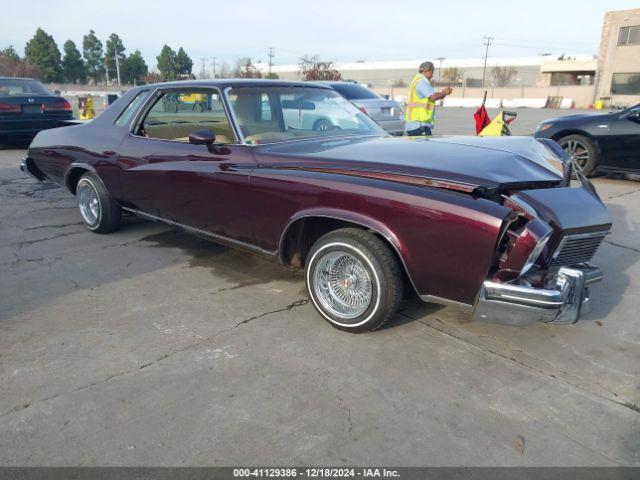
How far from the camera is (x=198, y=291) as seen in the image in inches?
149

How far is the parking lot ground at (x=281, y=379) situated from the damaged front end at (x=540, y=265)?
40 centimetres

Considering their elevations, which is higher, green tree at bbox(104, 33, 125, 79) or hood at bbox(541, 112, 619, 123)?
green tree at bbox(104, 33, 125, 79)

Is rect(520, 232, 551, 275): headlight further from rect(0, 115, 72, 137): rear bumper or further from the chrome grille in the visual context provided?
rect(0, 115, 72, 137): rear bumper

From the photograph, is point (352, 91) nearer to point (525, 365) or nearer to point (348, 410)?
point (525, 365)

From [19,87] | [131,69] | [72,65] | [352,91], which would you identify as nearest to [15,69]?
[72,65]

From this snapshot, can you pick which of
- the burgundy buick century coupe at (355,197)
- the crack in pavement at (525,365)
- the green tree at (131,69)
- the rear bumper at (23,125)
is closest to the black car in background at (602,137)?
the burgundy buick century coupe at (355,197)

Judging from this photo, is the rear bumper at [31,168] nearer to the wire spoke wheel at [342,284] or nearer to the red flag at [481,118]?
the wire spoke wheel at [342,284]

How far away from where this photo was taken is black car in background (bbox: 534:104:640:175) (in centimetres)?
745

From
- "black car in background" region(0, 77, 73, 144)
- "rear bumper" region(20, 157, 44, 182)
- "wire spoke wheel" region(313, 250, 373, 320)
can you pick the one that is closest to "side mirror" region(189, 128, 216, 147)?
"wire spoke wheel" region(313, 250, 373, 320)

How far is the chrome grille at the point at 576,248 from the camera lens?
277 cm

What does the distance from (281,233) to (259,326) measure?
658 mm

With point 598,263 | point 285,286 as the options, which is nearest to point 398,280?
point 285,286

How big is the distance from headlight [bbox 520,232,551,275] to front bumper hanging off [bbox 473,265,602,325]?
0.09m

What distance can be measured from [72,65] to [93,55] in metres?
10.1
